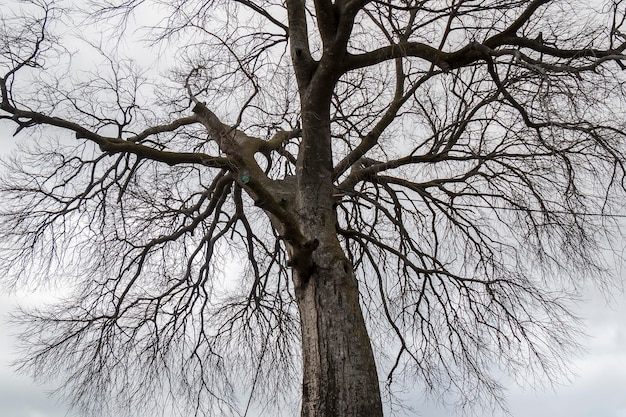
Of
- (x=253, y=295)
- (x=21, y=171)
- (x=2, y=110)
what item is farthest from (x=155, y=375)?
(x=2, y=110)

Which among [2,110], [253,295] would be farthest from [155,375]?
[2,110]

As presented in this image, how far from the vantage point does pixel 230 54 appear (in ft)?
19.5

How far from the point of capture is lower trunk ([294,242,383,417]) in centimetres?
Result: 431

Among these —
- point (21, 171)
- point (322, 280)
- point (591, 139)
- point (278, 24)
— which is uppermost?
point (278, 24)

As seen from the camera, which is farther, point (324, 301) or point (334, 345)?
point (324, 301)

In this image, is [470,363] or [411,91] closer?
[411,91]

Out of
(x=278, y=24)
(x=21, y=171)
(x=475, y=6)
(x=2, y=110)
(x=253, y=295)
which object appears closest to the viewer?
(x=2, y=110)

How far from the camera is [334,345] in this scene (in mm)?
4484

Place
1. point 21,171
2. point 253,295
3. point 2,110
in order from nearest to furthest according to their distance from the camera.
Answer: point 2,110, point 21,171, point 253,295

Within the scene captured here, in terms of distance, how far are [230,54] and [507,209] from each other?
3.00 meters

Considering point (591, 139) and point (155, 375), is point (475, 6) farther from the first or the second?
point (155, 375)

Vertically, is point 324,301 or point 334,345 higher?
point 324,301

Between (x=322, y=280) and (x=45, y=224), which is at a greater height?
(x=45, y=224)

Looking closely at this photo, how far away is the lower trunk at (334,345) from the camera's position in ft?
14.1
